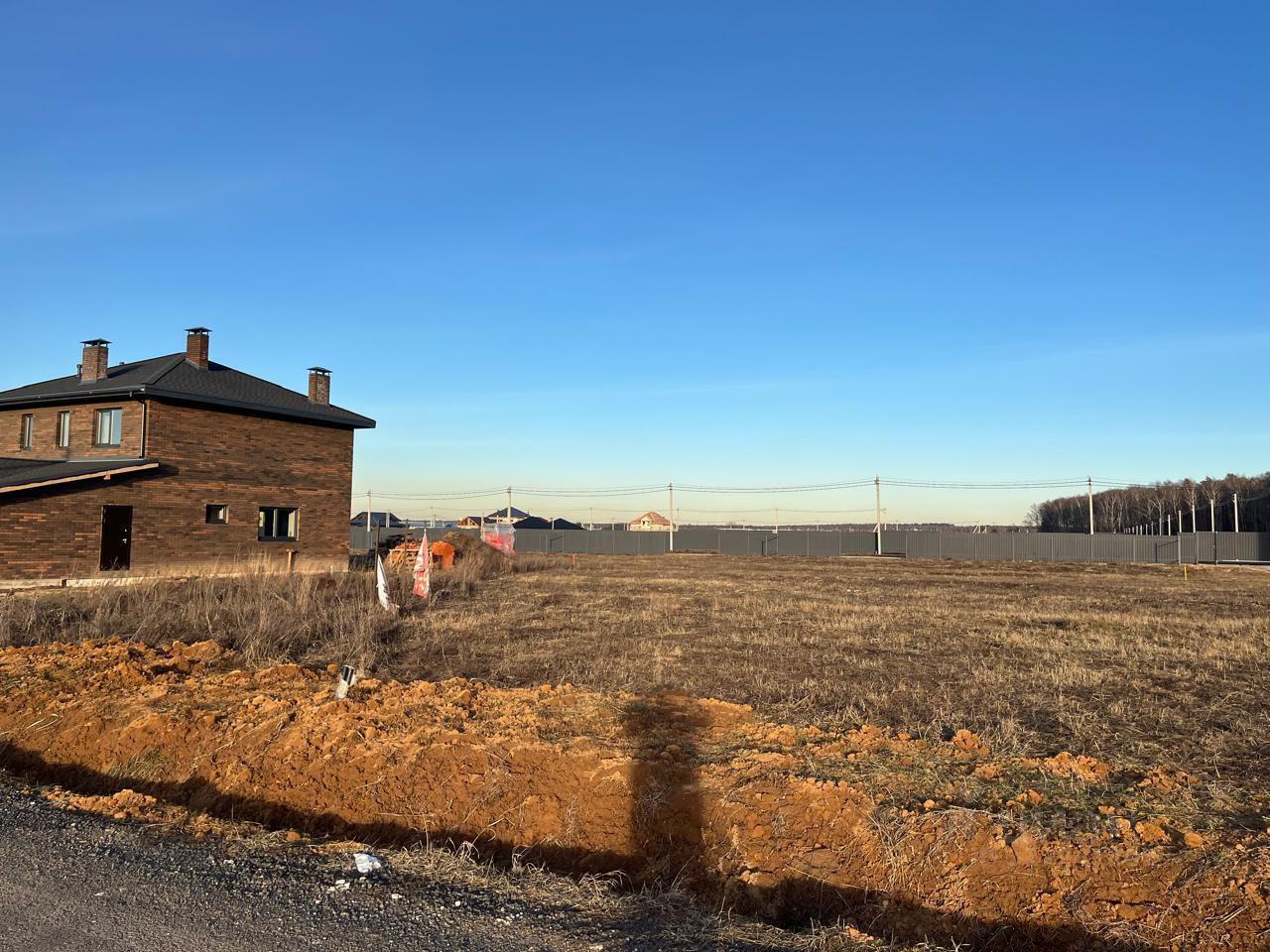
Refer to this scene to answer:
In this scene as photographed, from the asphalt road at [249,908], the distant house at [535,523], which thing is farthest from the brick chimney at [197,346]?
the distant house at [535,523]

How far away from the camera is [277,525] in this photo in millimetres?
29469

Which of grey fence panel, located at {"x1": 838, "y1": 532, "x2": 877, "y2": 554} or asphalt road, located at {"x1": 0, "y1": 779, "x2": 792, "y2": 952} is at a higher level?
grey fence panel, located at {"x1": 838, "y1": 532, "x2": 877, "y2": 554}

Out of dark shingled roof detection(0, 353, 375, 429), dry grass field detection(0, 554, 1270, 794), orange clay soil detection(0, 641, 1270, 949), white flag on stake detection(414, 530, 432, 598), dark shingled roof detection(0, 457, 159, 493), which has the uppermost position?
dark shingled roof detection(0, 353, 375, 429)

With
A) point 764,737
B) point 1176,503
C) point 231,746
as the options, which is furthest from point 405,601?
point 1176,503

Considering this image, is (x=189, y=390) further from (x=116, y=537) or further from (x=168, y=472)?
(x=116, y=537)

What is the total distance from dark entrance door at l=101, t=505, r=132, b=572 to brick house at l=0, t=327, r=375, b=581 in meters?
0.05

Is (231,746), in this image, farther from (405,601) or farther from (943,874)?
(405,601)

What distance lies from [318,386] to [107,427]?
7.29 metres

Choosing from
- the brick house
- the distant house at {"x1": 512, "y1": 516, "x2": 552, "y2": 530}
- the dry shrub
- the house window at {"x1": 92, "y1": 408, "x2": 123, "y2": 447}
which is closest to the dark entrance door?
the brick house

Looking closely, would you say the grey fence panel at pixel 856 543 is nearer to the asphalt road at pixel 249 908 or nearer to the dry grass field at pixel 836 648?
the dry grass field at pixel 836 648

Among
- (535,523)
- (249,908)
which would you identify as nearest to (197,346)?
(249,908)

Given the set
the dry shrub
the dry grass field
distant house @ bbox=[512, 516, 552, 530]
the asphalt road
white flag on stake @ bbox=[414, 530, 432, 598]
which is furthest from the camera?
distant house @ bbox=[512, 516, 552, 530]

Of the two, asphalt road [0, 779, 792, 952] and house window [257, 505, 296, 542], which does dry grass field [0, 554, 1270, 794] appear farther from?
house window [257, 505, 296, 542]

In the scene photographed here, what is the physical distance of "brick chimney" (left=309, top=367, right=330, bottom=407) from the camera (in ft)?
105
